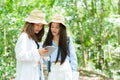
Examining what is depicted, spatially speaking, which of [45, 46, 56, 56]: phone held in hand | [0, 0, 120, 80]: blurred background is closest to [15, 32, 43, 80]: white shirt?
[45, 46, 56, 56]: phone held in hand

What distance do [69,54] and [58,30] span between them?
0.31 metres

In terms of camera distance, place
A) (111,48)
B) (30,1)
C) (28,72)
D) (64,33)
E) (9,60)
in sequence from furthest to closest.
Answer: (111,48)
(30,1)
(9,60)
(64,33)
(28,72)

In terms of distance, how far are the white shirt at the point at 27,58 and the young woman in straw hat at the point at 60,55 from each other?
0.33 m

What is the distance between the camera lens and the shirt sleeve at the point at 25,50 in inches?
127

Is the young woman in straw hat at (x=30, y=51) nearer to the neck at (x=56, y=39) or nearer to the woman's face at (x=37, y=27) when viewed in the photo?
the woman's face at (x=37, y=27)

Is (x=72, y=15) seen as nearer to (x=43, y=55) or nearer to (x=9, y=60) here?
(x=9, y=60)

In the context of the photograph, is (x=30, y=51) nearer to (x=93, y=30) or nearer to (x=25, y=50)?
(x=25, y=50)

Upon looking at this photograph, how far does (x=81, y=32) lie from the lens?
10.7 m

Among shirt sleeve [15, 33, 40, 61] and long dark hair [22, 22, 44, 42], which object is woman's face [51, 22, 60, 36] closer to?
long dark hair [22, 22, 44, 42]

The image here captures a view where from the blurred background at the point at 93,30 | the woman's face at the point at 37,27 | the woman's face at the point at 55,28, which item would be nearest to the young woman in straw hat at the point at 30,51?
the woman's face at the point at 37,27

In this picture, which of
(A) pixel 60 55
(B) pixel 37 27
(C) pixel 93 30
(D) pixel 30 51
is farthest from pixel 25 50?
(C) pixel 93 30

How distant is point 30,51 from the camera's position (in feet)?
10.8

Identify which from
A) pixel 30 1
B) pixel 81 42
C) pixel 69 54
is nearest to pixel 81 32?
pixel 81 42

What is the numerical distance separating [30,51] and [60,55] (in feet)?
1.74
